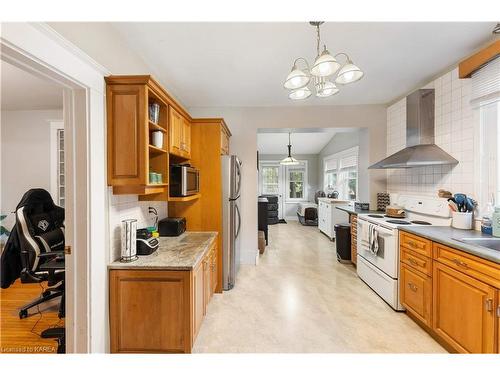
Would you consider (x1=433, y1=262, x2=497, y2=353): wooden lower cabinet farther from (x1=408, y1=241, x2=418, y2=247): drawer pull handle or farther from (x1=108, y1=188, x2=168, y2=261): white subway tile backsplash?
(x1=108, y1=188, x2=168, y2=261): white subway tile backsplash

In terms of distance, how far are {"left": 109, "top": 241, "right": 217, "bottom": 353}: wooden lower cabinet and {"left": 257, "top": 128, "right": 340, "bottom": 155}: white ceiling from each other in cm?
515

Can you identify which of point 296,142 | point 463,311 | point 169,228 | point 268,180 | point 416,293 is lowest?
point 416,293

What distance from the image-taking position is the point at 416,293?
6.99 feet

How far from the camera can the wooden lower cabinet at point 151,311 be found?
1634mm

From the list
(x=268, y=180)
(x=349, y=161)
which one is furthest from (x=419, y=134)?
(x=268, y=180)

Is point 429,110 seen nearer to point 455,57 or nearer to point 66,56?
point 455,57

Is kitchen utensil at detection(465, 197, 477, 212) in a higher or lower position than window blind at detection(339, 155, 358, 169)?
lower

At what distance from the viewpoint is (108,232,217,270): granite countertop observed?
1.64 m

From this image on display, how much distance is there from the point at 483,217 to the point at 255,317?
7.79ft

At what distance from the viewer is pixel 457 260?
66.2 inches

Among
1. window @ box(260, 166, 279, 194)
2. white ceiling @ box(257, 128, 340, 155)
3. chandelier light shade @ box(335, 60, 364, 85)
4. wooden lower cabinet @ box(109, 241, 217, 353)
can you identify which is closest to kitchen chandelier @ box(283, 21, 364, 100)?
chandelier light shade @ box(335, 60, 364, 85)

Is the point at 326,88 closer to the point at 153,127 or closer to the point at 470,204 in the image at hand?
the point at 153,127

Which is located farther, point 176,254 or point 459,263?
point 176,254

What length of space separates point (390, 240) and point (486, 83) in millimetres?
1681
